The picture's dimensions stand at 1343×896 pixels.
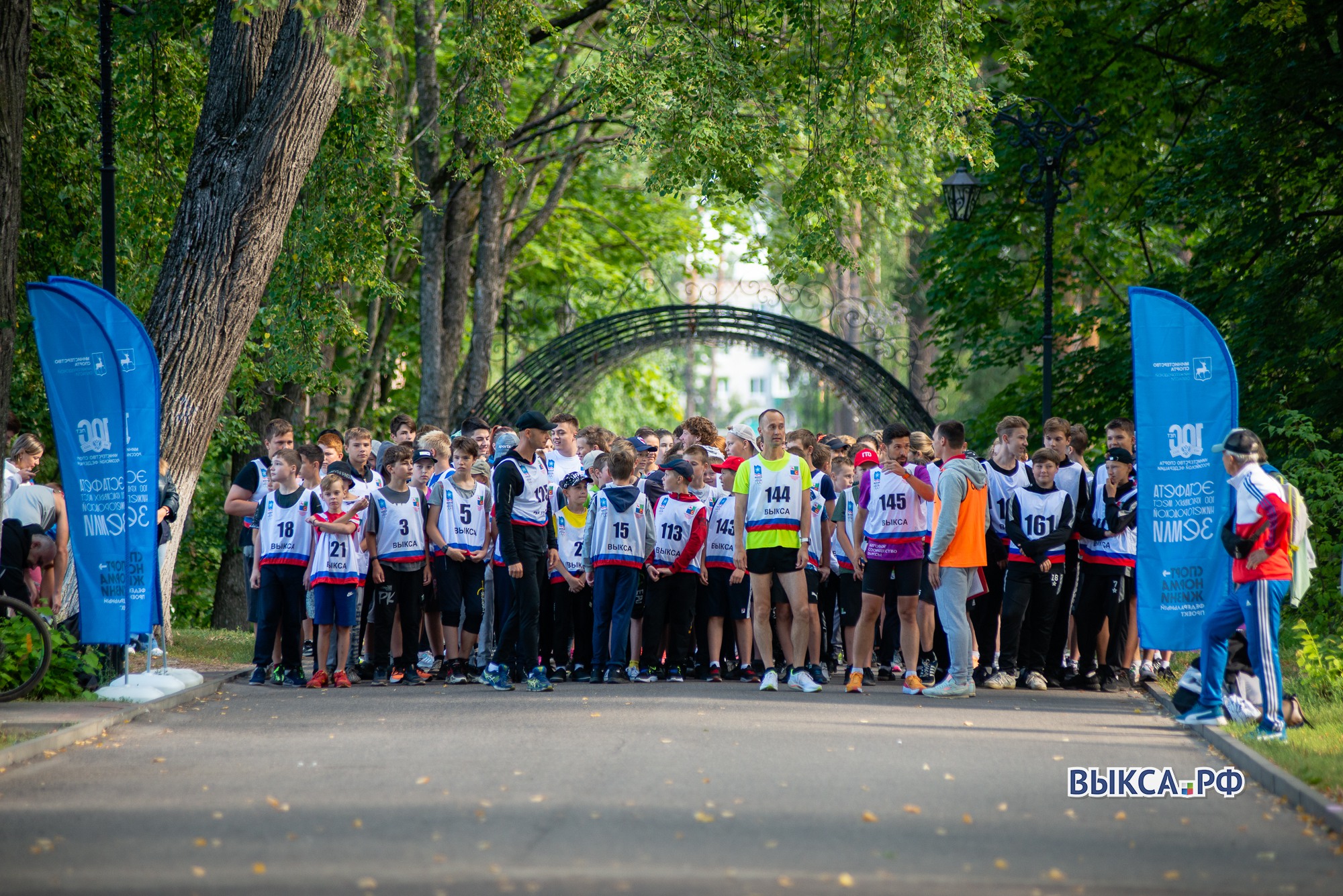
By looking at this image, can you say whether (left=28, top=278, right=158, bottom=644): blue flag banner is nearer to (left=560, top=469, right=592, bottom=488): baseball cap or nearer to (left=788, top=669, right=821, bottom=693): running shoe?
(left=560, top=469, right=592, bottom=488): baseball cap

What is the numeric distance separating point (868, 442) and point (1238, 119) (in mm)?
7836

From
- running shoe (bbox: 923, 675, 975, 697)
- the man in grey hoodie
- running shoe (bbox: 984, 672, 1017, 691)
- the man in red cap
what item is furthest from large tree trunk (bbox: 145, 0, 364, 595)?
running shoe (bbox: 984, 672, 1017, 691)

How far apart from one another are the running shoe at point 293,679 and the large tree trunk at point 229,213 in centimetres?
218

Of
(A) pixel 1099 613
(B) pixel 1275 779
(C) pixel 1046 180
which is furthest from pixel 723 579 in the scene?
(C) pixel 1046 180

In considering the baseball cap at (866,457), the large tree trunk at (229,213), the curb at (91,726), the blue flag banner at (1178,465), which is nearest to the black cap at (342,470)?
the curb at (91,726)

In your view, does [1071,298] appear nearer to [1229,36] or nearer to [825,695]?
[1229,36]

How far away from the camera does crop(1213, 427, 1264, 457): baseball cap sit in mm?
9383

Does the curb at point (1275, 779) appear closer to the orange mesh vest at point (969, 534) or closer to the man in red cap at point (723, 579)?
the orange mesh vest at point (969, 534)

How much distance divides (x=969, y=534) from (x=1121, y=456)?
1.70m

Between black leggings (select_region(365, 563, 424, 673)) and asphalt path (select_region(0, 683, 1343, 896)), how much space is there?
1.91m

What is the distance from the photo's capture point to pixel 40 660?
35.0 feet

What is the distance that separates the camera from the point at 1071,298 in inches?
1056

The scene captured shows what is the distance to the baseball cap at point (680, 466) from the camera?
12.5 metres

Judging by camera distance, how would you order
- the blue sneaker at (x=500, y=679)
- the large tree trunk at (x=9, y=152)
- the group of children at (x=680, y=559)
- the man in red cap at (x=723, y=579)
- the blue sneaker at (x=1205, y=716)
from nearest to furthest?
the blue sneaker at (x=1205, y=716) → the large tree trunk at (x=9, y=152) → the group of children at (x=680, y=559) → the blue sneaker at (x=500, y=679) → the man in red cap at (x=723, y=579)
